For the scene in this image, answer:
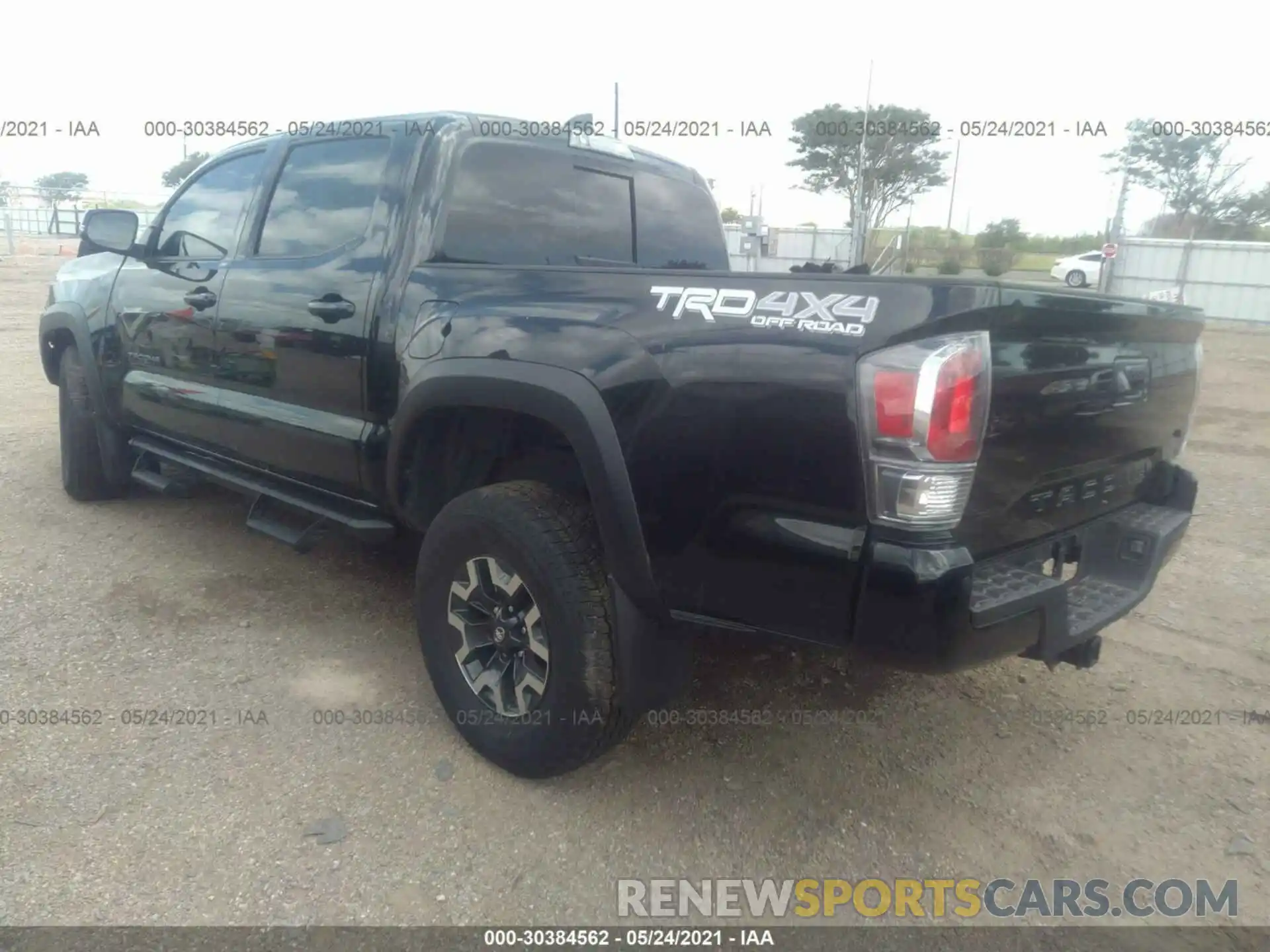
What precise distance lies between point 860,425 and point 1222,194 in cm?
3742

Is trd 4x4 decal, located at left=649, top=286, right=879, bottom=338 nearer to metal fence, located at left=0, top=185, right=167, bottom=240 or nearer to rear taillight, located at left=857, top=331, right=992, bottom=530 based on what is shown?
rear taillight, located at left=857, top=331, right=992, bottom=530

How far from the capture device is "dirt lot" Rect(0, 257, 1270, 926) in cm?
235

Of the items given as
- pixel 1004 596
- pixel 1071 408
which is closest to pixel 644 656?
pixel 1004 596

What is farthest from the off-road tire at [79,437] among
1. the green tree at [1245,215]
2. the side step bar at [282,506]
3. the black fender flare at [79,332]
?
the green tree at [1245,215]

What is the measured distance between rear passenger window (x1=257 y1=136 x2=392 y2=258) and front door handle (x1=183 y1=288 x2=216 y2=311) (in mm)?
296

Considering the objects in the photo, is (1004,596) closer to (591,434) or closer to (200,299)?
(591,434)

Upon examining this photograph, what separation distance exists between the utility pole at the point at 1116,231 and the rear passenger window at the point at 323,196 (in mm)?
21154

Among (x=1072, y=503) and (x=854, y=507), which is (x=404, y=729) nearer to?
(x=854, y=507)

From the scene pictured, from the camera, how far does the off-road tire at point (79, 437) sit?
4855 mm

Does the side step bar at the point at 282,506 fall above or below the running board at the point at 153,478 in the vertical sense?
above

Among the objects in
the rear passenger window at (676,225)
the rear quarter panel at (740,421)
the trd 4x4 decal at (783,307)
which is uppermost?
the rear passenger window at (676,225)

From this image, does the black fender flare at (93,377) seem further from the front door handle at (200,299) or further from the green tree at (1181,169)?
the green tree at (1181,169)

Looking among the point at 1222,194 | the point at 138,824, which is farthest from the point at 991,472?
the point at 1222,194

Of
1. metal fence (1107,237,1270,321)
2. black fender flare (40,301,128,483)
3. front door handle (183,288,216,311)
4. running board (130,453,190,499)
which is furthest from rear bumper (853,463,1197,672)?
metal fence (1107,237,1270,321)
